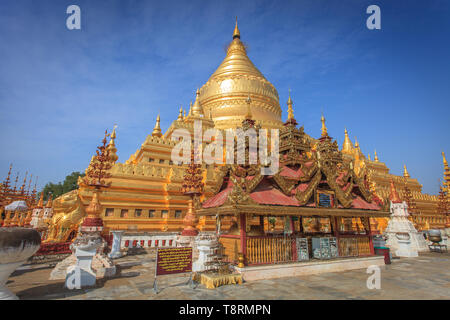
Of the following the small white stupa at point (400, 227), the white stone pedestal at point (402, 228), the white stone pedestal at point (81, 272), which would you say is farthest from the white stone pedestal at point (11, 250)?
the white stone pedestal at point (402, 228)

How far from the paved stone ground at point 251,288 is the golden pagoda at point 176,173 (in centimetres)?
477

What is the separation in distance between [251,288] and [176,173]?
669 inches

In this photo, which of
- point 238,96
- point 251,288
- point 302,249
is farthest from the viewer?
point 238,96

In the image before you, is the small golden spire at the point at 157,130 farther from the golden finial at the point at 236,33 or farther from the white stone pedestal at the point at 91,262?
the golden finial at the point at 236,33

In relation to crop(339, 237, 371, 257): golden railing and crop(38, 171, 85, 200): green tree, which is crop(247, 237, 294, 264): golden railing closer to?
crop(339, 237, 371, 257): golden railing

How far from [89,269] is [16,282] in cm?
281

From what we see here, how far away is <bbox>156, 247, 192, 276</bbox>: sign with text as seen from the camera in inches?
279

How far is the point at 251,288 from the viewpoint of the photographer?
7.38m

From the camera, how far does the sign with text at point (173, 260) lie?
23.3 ft

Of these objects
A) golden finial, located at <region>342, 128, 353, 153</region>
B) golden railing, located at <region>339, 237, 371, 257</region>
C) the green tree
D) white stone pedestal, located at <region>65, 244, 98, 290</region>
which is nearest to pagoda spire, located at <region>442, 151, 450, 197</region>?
golden finial, located at <region>342, 128, 353, 153</region>

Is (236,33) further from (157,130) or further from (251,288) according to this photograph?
(251,288)

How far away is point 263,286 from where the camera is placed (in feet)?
25.0

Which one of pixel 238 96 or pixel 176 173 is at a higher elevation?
pixel 238 96

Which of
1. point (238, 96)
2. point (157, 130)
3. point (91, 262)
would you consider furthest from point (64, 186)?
point (91, 262)
